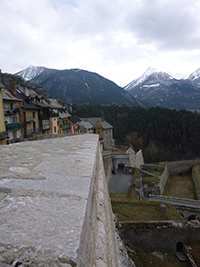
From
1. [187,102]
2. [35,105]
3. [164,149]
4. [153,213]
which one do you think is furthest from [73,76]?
[153,213]

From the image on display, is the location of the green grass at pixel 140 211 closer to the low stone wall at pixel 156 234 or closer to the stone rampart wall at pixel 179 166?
the low stone wall at pixel 156 234

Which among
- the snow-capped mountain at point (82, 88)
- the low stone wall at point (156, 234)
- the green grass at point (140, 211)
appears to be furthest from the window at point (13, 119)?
the snow-capped mountain at point (82, 88)

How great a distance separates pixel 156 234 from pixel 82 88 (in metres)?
162

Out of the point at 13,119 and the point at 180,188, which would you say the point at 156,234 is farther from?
the point at 180,188

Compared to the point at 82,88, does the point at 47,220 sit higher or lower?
lower

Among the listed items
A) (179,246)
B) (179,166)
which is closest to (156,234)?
(179,246)

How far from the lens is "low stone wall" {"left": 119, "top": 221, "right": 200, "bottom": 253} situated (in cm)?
1092

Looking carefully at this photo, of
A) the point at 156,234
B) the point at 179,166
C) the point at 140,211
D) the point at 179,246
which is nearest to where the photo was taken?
the point at 156,234

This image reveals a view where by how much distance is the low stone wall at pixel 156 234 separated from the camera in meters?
10.9

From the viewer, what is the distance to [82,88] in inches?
6481

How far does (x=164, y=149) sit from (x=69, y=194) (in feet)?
218

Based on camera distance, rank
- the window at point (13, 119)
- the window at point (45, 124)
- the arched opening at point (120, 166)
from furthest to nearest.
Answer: the arched opening at point (120, 166), the window at point (45, 124), the window at point (13, 119)

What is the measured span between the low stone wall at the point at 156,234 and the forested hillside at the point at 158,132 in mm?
48027

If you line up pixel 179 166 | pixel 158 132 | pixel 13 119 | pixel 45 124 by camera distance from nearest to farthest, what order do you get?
1. pixel 13 119
2. pixel 45 124
3. pixel 179 166
4. pixel 158 132
